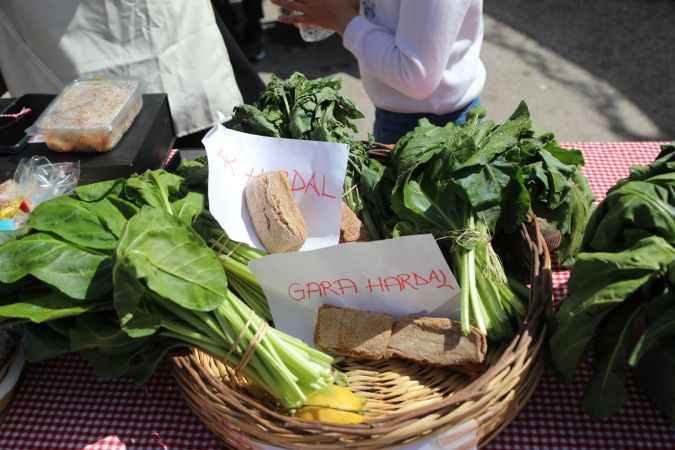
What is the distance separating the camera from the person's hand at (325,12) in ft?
6.35

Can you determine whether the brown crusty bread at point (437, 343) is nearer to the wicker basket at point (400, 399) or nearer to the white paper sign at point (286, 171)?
the wicker basket at point (400, 399)

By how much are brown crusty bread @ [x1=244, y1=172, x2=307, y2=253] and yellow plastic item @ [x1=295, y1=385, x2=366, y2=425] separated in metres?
0.33

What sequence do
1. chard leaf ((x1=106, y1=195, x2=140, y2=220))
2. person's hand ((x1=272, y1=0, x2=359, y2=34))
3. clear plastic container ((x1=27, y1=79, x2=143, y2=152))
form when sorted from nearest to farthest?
1. chard leaf ((x1=106, y1=195, x2=140, y2=220))
2. clear plastic container ((x1=27, y1=79, x2=143, y2=152))
3. person's hand ((x1=272, y1=0, x2=359, y2=34))

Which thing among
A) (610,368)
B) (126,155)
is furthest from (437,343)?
(126,155)

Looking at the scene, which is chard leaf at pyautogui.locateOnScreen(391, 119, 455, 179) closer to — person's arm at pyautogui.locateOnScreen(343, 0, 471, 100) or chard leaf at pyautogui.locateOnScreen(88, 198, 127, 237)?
person's arm at pyautogui.locateOnScreen(343, 0, 471, 100)

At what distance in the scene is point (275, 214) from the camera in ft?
4.15

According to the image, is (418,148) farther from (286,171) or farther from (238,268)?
(238,268)

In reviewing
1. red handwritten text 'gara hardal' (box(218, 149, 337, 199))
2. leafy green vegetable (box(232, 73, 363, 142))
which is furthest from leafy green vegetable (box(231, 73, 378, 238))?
red handwritten text 'gara hardal' (box(218, 149, 337, 199))

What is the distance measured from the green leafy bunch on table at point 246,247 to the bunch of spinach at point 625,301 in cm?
18

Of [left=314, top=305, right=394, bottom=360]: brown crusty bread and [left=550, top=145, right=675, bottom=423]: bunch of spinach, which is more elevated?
[left=550, top=145, right=675, bottom=423]: bunch of spinach

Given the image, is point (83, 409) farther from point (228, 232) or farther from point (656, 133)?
point (656, 133)

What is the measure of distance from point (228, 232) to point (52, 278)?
0.35 meters

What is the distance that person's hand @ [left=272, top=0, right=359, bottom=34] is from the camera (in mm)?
1937

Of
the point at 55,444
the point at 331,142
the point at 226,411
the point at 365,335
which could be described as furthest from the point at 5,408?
the point at 331,142
